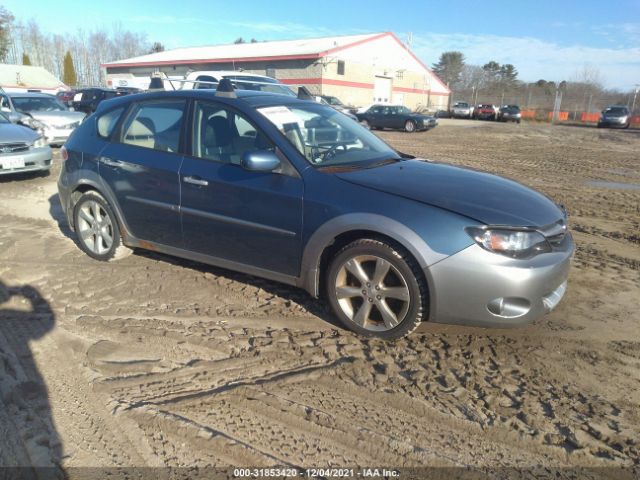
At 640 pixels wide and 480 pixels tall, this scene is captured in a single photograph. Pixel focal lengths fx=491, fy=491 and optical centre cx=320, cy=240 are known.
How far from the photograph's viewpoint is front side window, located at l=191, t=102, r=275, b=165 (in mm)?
3914

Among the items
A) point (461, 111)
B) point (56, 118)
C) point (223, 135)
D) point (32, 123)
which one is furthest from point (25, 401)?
point (461, 111)

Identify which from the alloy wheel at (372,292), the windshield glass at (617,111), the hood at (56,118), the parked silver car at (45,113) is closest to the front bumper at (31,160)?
the parked silver car at (45,113)

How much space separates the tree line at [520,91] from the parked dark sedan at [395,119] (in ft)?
81.5

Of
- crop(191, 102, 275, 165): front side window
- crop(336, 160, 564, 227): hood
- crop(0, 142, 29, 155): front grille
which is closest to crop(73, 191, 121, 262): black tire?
crop(191, 102, 275, 165): front side window

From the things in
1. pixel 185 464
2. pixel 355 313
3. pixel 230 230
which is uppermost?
A: pixel 230 230

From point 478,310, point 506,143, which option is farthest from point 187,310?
point 506,143

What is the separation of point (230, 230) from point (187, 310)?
74cm

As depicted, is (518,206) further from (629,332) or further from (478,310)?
(629,332)

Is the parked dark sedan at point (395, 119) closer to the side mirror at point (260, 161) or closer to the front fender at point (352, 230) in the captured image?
the side mirror at point (260, 161)

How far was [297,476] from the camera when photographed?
7.61 feet

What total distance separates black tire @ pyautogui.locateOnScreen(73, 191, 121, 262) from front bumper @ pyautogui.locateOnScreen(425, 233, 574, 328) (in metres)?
3.17

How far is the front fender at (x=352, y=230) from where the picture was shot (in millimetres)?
3203

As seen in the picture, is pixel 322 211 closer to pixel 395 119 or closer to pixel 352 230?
pixel 352 230

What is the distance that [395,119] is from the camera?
25078mm
